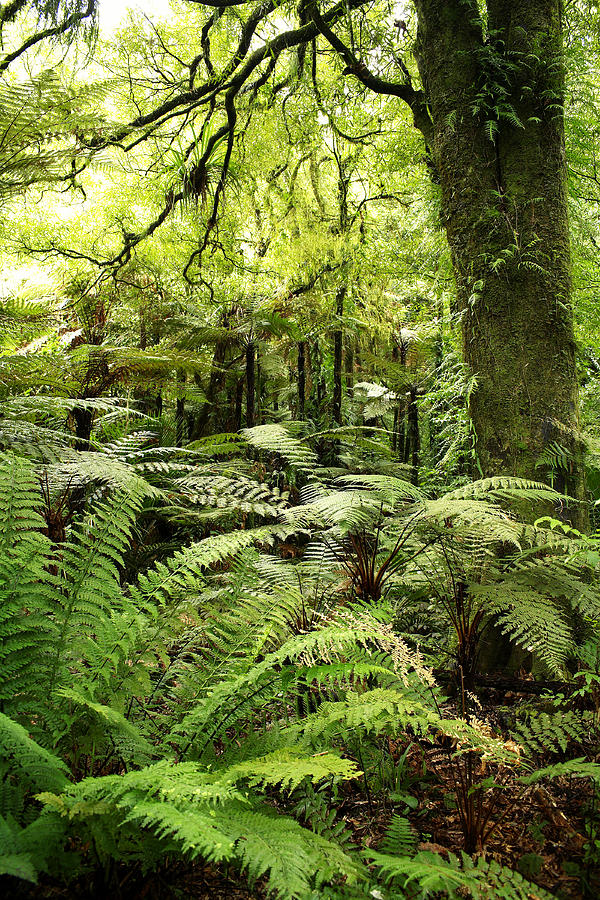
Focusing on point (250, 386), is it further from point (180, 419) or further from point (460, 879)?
point (460, 879)

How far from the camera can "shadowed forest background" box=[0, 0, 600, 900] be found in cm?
102

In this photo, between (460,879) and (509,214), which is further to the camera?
(509,214)

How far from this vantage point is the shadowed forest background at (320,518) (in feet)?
3.36

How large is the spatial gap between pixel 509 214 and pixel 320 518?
1.81 metres

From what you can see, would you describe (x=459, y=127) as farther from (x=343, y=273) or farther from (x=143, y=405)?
(x=143, y=405)

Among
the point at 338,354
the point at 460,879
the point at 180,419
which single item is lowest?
the point at 460,879

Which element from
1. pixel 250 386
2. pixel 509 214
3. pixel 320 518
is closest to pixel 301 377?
pixel 250 386

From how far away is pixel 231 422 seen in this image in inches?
251

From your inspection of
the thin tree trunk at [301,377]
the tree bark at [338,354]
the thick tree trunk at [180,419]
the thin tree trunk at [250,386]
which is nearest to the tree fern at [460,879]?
the thin tree trunk at [250,386]

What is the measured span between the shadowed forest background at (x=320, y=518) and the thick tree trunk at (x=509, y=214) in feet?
0.05

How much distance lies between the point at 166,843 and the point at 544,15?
3.87 m

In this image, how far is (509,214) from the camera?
2570 millimetres

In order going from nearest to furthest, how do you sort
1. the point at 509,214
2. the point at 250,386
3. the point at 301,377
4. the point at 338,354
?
the point at 509,214, the point at 250,386, the point at 338,354, the point at 301,377

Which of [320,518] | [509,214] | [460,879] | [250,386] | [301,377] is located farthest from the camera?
[301,377]
